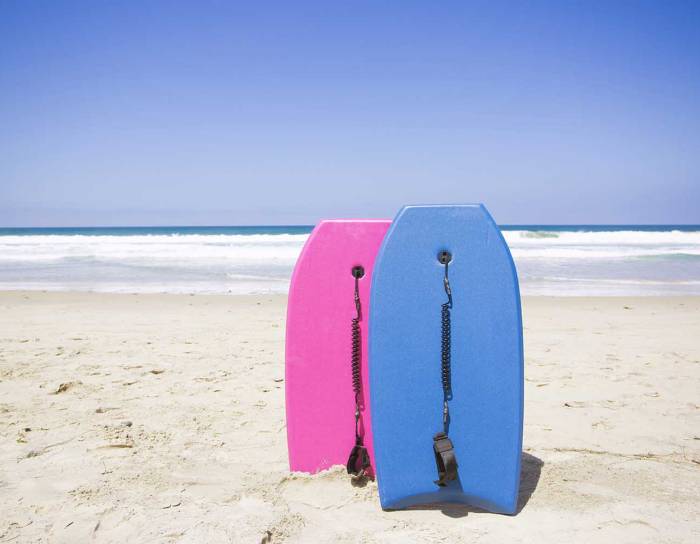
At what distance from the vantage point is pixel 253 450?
240cm

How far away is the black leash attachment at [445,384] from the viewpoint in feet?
5.82

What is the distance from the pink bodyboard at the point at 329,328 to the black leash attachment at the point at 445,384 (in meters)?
0.31

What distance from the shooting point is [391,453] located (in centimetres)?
185

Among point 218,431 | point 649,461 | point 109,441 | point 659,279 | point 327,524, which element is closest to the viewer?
point 327,524

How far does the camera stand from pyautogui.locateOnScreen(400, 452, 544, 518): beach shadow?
6.06 feet

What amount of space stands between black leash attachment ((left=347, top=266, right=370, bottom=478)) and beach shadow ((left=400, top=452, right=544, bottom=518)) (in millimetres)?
244

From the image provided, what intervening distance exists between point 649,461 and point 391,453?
121 cm

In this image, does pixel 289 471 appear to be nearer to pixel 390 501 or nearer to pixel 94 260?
pixel 390 501

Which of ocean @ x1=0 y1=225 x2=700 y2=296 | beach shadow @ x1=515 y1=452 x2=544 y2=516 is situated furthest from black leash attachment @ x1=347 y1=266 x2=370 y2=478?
ocean @ x1=0 y1=225 x2=700 y2=296

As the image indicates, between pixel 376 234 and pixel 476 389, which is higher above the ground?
pixel 376 234

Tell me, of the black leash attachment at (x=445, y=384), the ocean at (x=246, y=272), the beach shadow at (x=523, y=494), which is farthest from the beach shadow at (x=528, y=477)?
the ocean at (x=246, y=272)

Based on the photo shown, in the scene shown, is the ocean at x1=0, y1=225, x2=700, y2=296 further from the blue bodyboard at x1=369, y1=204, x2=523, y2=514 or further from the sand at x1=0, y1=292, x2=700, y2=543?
the blue bodyboard at x1=369, y1=204, x2=523, y2=514

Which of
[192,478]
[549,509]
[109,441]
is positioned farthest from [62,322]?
[549,509]

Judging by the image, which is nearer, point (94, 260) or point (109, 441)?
point (109, 441)
